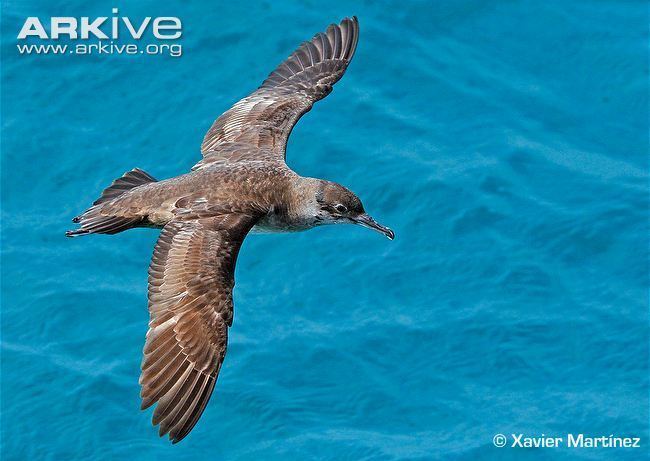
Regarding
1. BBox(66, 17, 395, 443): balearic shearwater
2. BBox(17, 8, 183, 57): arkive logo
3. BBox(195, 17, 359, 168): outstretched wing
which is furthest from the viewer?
BBox(17, 8, 183, 57): arkive logo

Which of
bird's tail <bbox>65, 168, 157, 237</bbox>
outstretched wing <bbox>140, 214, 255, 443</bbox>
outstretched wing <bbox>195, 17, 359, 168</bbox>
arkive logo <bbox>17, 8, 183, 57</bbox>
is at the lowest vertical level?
outstretched wing <bbox>140, 214, 255, 443</bbox>

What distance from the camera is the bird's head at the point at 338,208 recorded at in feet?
37.3

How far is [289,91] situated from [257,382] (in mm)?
2999

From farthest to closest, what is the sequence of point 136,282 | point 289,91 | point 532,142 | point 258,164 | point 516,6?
point 516,6, point 532,142, point 136,282, point 289,91, point 258,164

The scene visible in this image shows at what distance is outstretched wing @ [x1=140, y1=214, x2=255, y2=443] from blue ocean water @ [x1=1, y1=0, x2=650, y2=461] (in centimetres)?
371

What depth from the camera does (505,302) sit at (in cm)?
1518

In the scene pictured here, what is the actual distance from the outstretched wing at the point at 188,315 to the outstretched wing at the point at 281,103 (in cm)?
134

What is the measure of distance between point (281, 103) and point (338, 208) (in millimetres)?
2069

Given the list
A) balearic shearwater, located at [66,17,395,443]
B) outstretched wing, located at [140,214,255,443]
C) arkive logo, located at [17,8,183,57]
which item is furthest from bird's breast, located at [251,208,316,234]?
arkive logo, located at [17,8,183,57]

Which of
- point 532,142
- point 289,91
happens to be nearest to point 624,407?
point 532,142

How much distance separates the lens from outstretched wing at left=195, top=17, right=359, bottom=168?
12.5 metres

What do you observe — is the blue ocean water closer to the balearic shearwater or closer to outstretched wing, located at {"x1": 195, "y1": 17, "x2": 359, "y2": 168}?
outstretched wing, located at {"x1": 195, "y1": 17, "x2": 359, "y2": 168}

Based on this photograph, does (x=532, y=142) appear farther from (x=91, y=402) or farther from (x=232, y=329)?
(x=91, y=402)

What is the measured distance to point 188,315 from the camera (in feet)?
35.0
